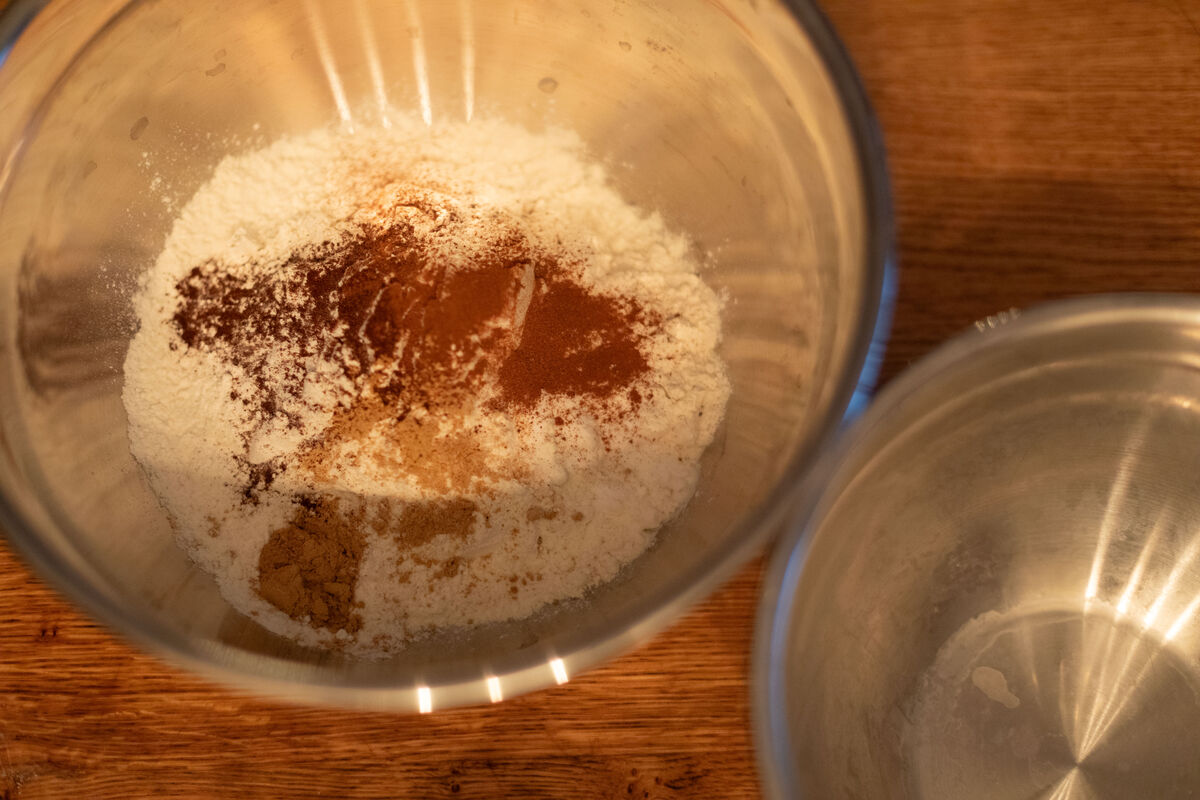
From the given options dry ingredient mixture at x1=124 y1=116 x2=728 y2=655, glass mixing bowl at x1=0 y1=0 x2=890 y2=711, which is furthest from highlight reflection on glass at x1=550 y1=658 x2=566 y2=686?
dry ingredient mixture at x1=124 y1=116 x2=728 y2=655

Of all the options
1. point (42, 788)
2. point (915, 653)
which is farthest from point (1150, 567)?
point (42, 788)

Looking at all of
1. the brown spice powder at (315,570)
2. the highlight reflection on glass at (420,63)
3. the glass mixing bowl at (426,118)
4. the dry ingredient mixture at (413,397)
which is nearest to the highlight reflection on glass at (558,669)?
the glass mixing bowl at (426,118)

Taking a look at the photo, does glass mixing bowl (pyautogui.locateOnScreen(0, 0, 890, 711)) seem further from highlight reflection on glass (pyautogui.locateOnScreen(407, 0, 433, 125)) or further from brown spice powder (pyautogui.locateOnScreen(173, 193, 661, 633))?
brown spice powder (pyautogui.locateOnScreen(173, 193, 661, 633))

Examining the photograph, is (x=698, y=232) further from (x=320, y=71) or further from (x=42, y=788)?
(x=42, y=788)

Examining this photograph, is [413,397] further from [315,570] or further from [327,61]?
[327,61]

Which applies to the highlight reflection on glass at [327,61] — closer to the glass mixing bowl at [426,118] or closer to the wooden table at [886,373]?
the glass mixing bowl at [426,118]

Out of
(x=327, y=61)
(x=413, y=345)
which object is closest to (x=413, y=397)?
(x=413, y=345)
